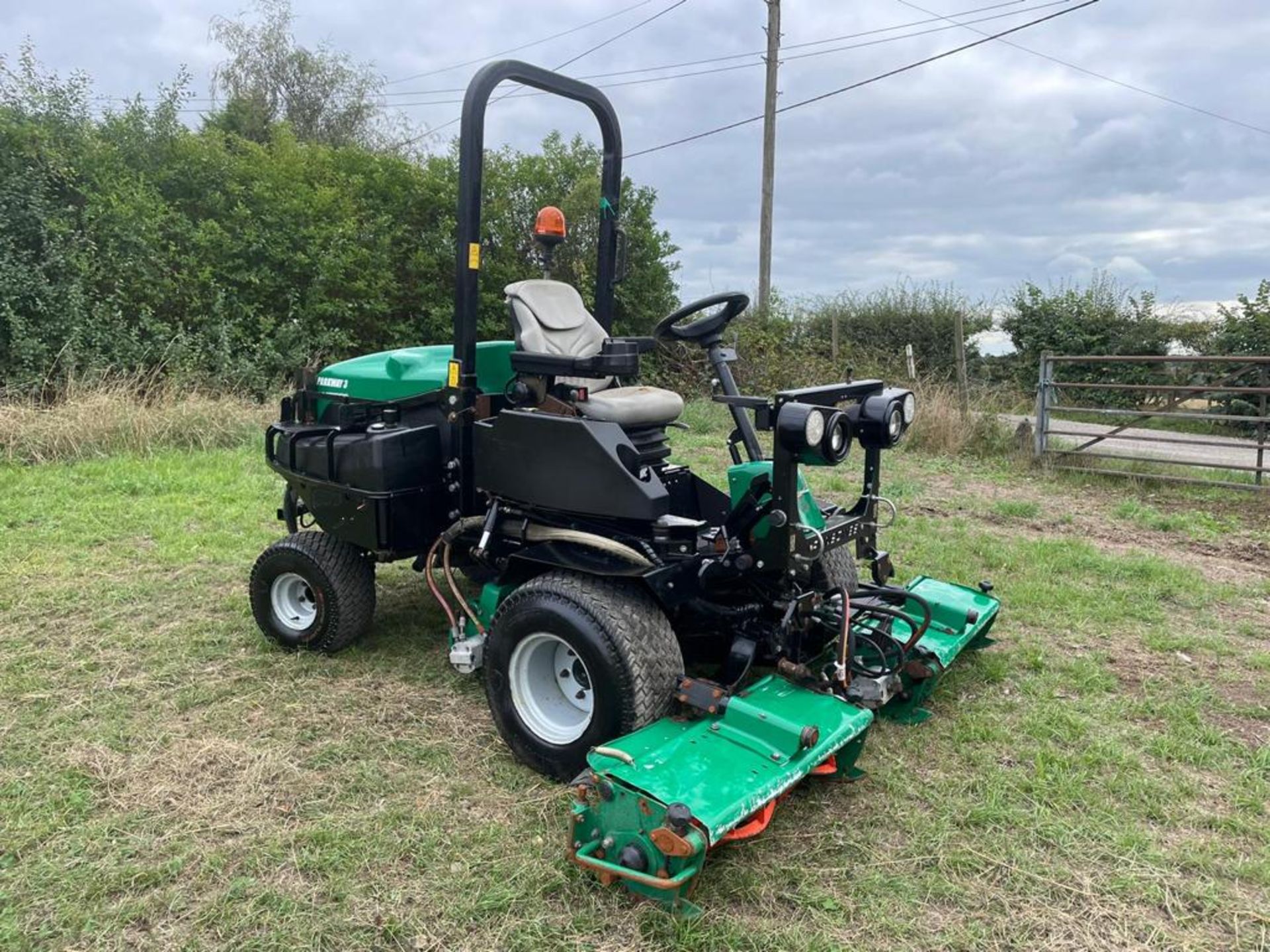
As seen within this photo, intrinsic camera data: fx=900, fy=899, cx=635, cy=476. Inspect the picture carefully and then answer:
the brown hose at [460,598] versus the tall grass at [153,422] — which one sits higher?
the tall grass at [153,422]

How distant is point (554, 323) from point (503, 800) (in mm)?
1740

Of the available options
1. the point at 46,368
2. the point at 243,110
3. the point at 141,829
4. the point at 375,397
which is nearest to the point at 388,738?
the point at 141,829

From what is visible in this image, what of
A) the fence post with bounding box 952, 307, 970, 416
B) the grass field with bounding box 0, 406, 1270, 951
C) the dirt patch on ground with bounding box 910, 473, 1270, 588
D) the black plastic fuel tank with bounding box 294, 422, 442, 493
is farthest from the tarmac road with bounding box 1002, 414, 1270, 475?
the black plastic fuel tank with bounding box 294, 422, 442, 493

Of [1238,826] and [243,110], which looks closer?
[1238,826]

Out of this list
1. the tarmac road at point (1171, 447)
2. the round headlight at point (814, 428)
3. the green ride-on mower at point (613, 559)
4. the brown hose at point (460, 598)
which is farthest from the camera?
the tarmac road at point (1171, 447)

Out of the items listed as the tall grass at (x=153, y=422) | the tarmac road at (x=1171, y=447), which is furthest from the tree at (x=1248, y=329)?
the tall grass at (x=153, y=422)

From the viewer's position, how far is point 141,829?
255 centimetres

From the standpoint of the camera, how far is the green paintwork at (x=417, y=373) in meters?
3.59

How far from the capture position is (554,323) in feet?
11.4

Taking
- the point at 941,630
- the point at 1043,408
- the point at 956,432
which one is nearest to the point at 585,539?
the point at 941,630

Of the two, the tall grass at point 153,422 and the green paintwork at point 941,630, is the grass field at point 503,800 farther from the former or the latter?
the tall grass at point 153,422

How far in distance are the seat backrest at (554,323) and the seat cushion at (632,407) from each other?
147 mm

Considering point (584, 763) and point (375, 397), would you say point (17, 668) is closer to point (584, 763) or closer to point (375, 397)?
point (375, 397)

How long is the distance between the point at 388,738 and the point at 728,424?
7822 millimetres
